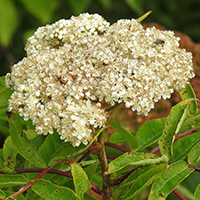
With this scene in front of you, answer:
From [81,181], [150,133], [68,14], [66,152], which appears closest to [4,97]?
[66,152]

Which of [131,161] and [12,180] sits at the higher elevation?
[12,180]

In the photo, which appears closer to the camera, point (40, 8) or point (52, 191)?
point (52, 191)

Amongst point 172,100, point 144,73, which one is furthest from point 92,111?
point 172,100

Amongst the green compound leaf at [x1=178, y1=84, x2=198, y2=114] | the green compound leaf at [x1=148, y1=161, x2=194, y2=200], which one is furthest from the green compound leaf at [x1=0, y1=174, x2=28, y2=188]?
the green compound leaf at [x1=178, y1=84, x2=198, y2=114]

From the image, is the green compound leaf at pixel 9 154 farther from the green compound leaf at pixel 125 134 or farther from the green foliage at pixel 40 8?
the green foliage at pixel 40 8

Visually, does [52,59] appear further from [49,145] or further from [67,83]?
[49,145]

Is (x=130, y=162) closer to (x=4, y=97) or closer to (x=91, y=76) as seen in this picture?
(x=91, y=76)

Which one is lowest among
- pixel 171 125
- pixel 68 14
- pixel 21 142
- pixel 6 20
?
pixel 171 125
